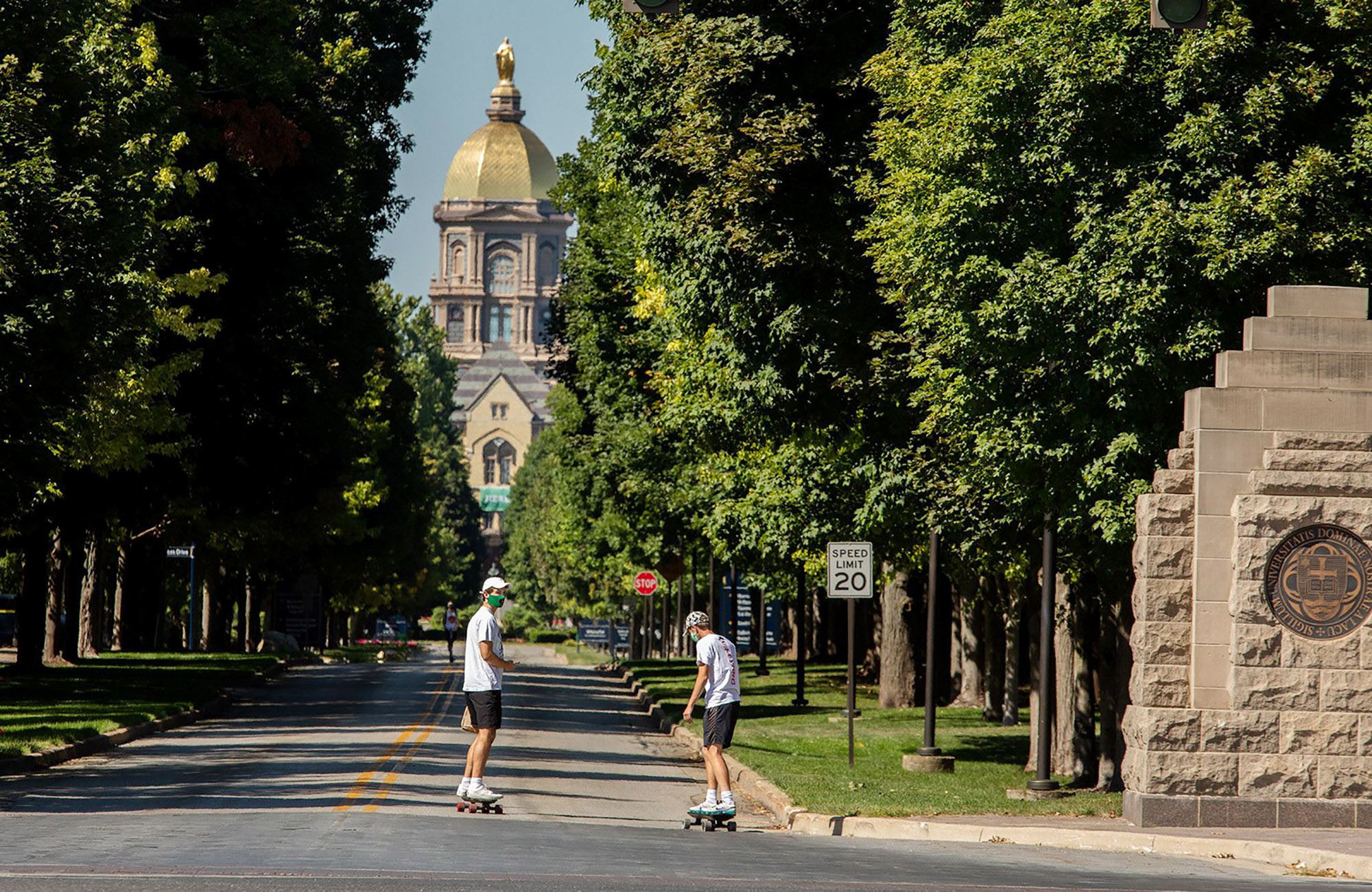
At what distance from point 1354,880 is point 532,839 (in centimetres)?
569

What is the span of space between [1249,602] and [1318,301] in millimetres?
2553

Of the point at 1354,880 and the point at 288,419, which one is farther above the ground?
the point at 288,419

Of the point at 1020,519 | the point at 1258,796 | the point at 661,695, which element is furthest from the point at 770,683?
the point at 1258,796

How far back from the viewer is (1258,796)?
48.8 feet

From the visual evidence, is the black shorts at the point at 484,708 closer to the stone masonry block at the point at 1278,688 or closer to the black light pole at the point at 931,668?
the black light pole at the point at 931,668

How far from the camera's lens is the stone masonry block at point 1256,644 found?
14.9 metres

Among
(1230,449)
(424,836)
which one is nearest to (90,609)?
(424,836)

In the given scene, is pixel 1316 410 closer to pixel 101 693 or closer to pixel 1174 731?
pixel 1174 731

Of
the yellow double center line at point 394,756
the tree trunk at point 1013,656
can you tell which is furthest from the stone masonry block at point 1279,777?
the tree trunk at point 1013,656

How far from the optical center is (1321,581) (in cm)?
1498

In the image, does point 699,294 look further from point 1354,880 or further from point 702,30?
point 1354,880

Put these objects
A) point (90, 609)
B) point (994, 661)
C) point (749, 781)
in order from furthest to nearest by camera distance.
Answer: point (90, 609) < point (994, 661) < point (749, 781)

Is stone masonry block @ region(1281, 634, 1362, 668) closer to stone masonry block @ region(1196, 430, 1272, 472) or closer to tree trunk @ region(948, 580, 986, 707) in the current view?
stone masonry block @ region(1196, 430, 1272, 472)

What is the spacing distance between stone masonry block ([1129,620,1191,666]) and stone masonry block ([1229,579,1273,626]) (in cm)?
51
